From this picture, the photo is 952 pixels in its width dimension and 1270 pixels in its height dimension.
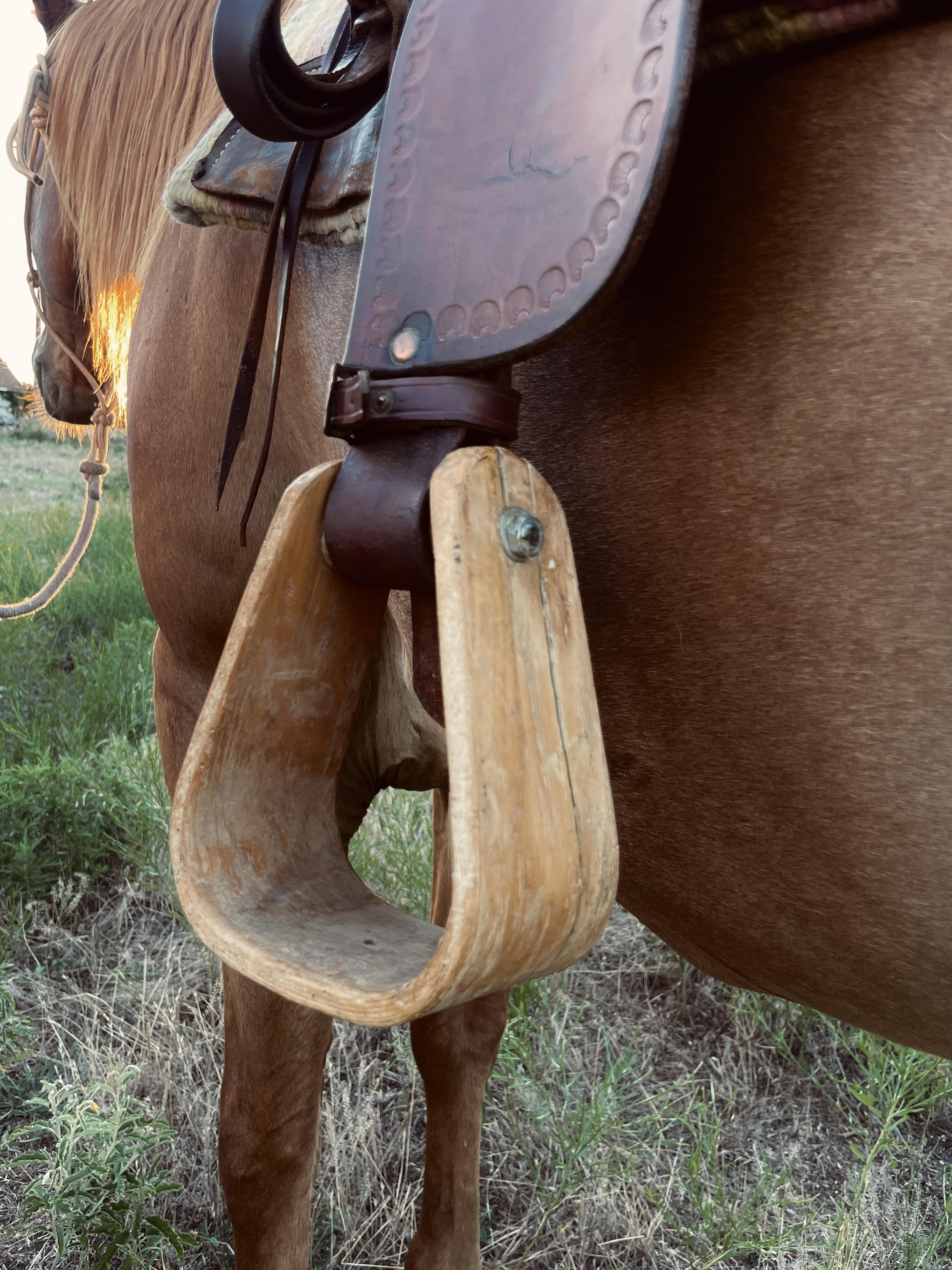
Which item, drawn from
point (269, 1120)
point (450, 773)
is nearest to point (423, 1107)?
point (269, 1120)

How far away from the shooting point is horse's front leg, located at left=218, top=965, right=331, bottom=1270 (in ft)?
3.54

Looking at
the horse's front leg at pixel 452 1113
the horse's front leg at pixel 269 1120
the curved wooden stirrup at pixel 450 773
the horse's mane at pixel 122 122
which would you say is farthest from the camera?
the horse's front leg at pixel 452 1113

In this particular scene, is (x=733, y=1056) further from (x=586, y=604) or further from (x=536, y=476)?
(x=536, y=476)

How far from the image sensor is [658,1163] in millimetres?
1474

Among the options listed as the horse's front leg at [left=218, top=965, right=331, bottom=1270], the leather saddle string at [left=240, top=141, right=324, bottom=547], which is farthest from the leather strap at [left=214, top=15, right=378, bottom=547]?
the horse's front leg at [left=218, top=965, right=331, bottom=1270]

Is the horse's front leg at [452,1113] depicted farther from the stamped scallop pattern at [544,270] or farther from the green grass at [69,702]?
the green grass at [69,702]

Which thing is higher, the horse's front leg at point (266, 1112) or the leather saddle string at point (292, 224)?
the leather saddle string at point (292, 224)

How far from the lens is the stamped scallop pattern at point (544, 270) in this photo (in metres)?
0.52

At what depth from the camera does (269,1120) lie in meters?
1.11

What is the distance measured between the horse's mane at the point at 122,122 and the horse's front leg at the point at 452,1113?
0.91 m

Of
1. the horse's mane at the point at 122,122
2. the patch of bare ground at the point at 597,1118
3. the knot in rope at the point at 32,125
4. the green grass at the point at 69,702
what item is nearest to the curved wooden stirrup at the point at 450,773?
the horse's mane at the point at 122,122

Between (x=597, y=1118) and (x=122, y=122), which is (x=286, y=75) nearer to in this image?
(x=122, y=122)

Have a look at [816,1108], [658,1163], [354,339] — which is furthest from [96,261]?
[816,1108]

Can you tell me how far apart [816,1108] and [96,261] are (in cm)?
187
